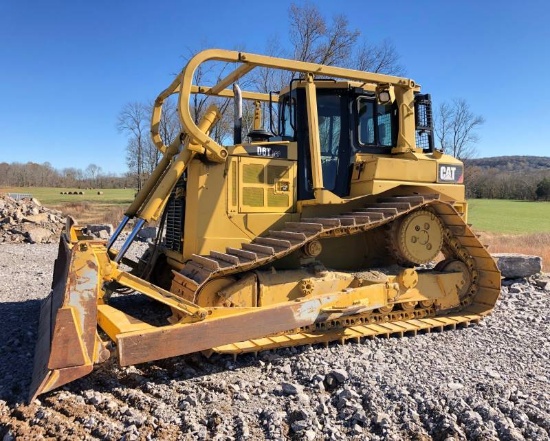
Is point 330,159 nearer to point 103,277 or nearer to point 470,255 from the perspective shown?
point 470,255

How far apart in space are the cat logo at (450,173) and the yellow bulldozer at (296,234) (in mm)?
25

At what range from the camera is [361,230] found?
5.51m

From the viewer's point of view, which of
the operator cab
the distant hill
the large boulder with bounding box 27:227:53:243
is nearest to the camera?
the operator cab

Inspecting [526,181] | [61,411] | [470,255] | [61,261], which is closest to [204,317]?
[61,411]

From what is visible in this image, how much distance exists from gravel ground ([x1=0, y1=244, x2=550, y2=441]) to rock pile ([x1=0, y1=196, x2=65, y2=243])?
1113 centimetres

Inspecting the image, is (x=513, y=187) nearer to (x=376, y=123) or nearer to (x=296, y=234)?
(x=376, y=123)

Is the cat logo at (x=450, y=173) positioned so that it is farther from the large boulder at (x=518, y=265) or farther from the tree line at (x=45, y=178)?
the tree line at (x=45, y=178)

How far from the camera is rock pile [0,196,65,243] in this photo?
618 inches

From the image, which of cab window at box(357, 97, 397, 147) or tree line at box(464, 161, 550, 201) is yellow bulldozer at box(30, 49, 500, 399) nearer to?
cab window at box(357, 97, 397, 147)

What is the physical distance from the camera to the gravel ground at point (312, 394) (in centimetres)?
356

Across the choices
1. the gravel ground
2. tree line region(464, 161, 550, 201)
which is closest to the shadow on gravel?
the gravel ground

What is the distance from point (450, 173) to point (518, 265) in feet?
11.2

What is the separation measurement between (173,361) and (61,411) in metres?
1.29

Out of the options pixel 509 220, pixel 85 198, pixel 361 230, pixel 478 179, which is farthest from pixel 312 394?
pixel 478 179
